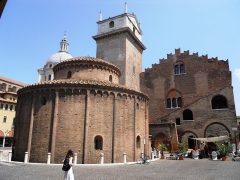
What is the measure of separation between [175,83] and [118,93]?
17.3 m

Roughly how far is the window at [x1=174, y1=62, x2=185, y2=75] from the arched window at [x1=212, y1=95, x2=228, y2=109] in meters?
6.41

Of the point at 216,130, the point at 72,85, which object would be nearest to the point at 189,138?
the point at 216,130

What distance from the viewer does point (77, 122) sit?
18.4m

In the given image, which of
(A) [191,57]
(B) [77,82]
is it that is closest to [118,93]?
(B) [77,82]

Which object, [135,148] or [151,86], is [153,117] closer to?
[151,86]

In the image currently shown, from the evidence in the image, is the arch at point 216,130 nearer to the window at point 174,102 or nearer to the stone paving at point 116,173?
the window at point 174,102

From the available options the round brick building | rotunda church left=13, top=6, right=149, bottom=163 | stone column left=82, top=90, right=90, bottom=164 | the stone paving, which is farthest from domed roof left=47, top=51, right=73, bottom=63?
the stone paving

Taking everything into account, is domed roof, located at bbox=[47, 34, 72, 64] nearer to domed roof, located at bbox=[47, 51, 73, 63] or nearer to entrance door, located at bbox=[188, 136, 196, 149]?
domed roof, located at bbox=[47, 51, 73, 63]

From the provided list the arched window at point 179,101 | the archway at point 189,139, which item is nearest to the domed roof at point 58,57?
the arched window at point 179,101

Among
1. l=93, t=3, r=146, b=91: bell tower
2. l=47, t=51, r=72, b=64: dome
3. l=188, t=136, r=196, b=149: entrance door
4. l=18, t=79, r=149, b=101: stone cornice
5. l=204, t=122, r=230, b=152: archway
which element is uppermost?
A: l=47, t=51, r=72, b=64: dome

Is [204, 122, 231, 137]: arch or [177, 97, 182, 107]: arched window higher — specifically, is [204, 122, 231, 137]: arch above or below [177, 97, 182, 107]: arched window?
below

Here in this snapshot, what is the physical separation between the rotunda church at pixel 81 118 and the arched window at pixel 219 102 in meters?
13.9

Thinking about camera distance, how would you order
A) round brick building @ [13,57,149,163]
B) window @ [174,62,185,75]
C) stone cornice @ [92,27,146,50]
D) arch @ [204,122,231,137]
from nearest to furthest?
round brick building @ [13,57,149,163]
arch @ [204,122,231,137]
stone cornice @ [92,27,146,50]
window @ [174,62,185,75]

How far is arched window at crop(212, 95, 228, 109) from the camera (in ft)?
102
